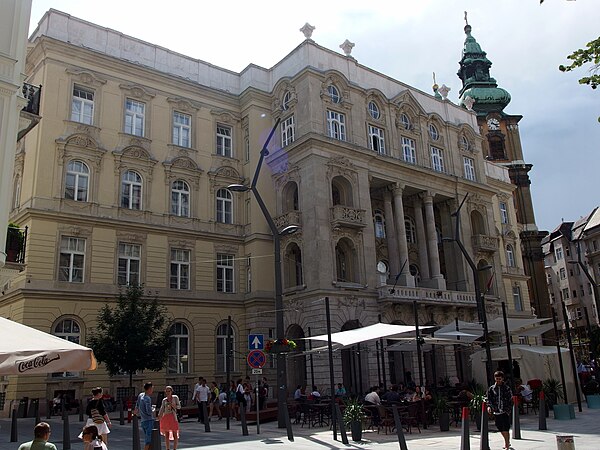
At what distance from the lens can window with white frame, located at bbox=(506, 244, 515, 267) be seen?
53.0 meters

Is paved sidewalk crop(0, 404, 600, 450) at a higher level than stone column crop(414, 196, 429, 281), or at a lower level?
lower

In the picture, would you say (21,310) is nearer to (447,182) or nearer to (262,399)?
(262,399)

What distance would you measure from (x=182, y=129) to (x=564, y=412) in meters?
26.5

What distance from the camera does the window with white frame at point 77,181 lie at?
99.3 ft

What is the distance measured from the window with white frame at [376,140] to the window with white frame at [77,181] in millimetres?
18695

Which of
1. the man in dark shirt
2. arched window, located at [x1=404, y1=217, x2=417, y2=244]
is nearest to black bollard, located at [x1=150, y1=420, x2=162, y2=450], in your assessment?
the man in dark shirt

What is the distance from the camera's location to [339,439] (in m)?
16.8

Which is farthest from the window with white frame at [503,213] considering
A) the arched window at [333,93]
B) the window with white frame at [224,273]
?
the window with white frame at [224,273]

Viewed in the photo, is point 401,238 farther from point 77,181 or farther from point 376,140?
point 77,181

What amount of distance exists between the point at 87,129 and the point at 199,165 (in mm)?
7175

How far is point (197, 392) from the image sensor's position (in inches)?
863

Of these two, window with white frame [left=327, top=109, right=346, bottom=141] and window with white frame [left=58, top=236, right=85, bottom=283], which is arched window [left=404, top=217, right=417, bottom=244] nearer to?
window with white frame [left=327, top=109, right=346, bottom=141]

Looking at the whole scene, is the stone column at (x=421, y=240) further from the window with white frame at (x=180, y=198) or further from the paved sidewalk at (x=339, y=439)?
the paved sidewalk at (x=339, y=439)

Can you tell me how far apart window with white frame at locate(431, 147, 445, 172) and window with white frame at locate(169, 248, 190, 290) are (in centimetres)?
2054
